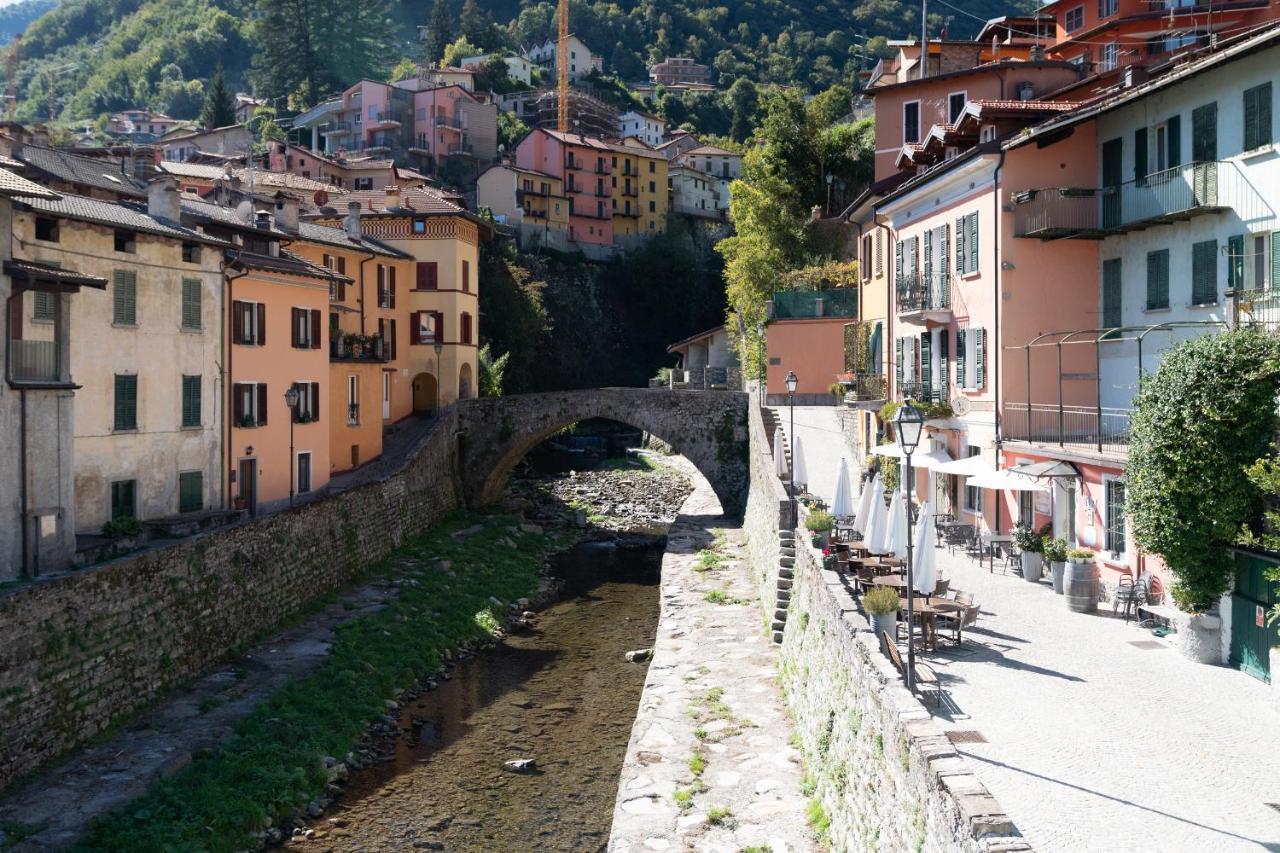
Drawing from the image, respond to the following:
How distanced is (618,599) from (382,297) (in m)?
17.2

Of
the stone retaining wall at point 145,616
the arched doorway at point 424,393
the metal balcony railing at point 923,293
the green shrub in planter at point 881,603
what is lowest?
the stone retaining wall at point 145,616

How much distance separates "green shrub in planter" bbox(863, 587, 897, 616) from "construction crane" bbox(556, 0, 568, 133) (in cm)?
9251

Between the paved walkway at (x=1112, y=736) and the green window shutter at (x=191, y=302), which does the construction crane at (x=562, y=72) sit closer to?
the green window shutter at (x=191, y=302)

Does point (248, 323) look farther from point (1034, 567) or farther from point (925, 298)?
point (1034, 567)

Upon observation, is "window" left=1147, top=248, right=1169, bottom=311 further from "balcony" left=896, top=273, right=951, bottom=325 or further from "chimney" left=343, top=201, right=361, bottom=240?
"chimney" left=343, top=201, right=361, bottom=240

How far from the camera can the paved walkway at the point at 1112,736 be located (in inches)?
397

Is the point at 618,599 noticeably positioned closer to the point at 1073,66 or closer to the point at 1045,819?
the point at 1073,66

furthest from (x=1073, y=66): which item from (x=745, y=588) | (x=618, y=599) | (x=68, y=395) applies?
(x=68, y=395)

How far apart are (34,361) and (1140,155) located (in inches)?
911

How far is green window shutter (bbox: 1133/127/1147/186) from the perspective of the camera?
22594 mm

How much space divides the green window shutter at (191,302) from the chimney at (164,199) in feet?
5.57

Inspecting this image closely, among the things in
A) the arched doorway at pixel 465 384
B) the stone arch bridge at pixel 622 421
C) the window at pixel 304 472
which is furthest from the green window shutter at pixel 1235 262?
the arched doorway at pixel 465 384

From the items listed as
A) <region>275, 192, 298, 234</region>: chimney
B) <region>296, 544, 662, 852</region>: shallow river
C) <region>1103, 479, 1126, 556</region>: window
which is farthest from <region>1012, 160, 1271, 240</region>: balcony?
<region>275, 192, 298, 234</region>: chimney

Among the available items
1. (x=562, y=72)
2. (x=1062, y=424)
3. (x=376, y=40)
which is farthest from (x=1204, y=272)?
(x=376, y=40)
